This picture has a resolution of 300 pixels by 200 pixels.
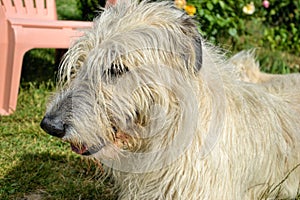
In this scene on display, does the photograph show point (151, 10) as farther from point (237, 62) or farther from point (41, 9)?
point (41, 9)

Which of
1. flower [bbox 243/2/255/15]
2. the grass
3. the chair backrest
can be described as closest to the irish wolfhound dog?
the grass

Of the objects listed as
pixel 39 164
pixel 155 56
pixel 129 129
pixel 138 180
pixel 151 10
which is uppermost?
pixel 151 10

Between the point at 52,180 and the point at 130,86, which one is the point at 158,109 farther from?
the point at 52,180

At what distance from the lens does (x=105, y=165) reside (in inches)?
116

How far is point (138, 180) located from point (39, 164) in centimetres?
130

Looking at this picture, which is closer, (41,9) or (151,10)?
(151,10)

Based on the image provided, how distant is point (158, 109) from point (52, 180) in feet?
4.94

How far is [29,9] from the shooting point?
5055mm

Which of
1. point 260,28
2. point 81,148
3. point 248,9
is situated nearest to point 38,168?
point 81,148

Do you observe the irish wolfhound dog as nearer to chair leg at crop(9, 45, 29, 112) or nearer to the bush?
chair leg at crop(9, 45, 29, 112)

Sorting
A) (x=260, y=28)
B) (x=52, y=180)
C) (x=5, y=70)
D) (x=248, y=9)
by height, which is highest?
(x=248, y=9)

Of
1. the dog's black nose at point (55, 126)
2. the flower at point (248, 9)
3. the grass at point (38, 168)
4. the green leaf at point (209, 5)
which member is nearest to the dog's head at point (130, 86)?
the dog's black nose at point (55, 126)

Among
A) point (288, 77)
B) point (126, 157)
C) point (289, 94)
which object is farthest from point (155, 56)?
point (288, 77)

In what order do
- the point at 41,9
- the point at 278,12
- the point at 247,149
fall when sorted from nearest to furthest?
the point at 247,149, the point at 41,9, the point at 278,12
